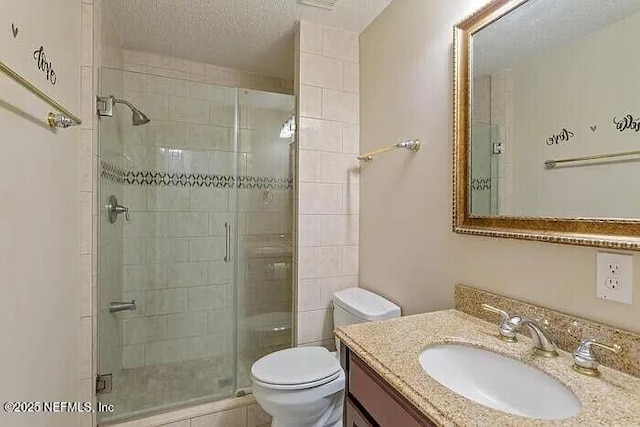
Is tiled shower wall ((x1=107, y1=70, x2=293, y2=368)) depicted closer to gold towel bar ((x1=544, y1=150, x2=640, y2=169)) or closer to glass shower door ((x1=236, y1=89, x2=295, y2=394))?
glass shower door ((x1=236, y1=89, x2=295, y2=394))

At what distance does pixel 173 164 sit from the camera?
214 centimetres

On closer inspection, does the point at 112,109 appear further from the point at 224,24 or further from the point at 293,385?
the point at 293,385

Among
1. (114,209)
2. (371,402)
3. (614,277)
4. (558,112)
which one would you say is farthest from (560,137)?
(114,209)

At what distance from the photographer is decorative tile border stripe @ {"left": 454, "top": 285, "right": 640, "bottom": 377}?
2.42 feet

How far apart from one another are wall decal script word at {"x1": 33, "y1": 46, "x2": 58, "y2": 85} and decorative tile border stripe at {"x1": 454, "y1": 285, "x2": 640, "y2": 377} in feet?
5.41

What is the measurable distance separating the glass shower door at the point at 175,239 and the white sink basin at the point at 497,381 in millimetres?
1447

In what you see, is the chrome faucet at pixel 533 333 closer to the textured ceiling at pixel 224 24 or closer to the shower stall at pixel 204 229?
the shower stall at pixel 204 229

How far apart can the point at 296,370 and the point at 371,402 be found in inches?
24.6

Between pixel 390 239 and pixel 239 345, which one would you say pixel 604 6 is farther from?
pixel 239 345

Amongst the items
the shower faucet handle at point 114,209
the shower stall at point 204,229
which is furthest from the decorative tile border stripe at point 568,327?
the shower faucet handle at point 114,209

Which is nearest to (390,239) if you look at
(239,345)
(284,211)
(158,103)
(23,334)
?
(284,211)

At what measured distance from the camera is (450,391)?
0.67 m

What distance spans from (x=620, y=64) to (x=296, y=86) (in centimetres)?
149

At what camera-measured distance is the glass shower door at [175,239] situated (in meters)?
1.96
